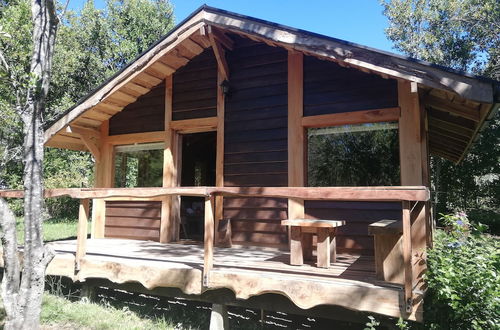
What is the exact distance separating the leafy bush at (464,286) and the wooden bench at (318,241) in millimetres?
967

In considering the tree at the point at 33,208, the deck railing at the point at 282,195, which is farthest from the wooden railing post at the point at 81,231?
the tree at the point at 33,208

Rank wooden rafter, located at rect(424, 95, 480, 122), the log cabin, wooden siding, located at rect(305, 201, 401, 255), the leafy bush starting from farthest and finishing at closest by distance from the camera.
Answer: wooden siding, located at rect(305, 201, 401, 255) < wooden rafter, located at rect(424, 95, 480, 122) < the log cabin < the leafy bush

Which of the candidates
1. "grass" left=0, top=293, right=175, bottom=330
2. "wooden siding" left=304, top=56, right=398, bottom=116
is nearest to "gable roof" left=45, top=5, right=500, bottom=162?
"wooden siding" left=304, top=56, right=398, bottom=116

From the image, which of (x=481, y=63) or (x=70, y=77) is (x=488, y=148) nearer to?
(x=481, y=63)

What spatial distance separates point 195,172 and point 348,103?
5.82 metres

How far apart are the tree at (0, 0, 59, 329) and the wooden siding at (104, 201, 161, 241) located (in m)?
3.15

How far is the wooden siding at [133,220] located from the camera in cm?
642

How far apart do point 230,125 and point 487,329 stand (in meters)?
4.28

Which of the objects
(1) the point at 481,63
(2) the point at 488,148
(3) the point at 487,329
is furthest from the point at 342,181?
(1) the point at 481,63

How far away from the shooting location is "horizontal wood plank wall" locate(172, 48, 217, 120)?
20.1 feet

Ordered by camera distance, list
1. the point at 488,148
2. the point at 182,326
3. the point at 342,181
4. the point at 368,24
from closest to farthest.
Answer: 1. the point at 182,326
2. the point at 342,181
3. the point at 488,148
4. the point at 368,24

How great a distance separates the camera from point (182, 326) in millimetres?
4082

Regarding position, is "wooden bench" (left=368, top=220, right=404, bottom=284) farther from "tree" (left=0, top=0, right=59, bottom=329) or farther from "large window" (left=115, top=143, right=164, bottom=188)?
"large window" (left=115, top=143, right=164, bottom=188)

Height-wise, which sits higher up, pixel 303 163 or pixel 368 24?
pixel 368 24
